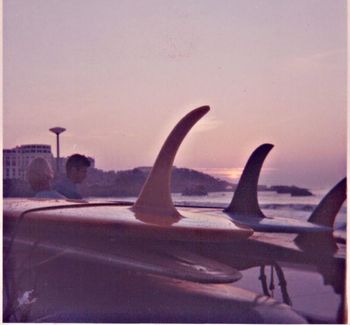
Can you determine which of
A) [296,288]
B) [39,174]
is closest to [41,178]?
[39,174]

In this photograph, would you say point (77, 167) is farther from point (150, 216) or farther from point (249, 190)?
point (249, 190)

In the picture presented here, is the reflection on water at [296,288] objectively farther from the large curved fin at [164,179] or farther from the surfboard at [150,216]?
the large curved fin at [164,179]

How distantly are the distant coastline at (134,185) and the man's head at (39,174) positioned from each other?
0.04 m

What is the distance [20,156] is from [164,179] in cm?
72

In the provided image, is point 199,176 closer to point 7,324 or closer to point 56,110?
point 56,110

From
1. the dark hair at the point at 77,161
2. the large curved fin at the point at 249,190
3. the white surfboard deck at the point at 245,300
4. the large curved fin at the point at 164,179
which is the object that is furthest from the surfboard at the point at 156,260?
the dark hair at the point at 77,161

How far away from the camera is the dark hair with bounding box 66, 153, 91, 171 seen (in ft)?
10.4

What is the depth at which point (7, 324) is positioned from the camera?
318cm

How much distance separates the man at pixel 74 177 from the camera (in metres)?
3.17

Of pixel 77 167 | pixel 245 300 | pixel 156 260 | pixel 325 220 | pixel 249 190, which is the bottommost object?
pixel 245 300

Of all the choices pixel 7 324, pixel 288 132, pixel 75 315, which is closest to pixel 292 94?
pixel 288 132

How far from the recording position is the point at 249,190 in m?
3.08

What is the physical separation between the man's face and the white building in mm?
128

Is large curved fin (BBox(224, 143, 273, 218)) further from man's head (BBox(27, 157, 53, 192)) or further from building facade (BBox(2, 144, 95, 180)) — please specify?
man's head (BBox(27, 157, 53, 192))
